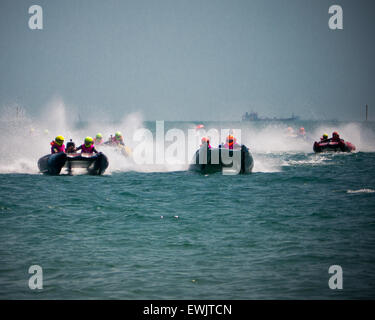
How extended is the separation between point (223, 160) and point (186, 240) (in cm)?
1179

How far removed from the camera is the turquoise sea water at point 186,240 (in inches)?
287

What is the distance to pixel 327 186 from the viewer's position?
17609mm

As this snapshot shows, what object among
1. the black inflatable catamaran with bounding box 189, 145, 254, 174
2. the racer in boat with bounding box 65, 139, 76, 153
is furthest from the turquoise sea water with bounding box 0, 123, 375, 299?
the black inflatable catamaran with bounding box 189, 145, 254, 174

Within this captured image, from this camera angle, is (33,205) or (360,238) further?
(33,205)

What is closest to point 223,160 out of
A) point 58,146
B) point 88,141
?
point 88,141

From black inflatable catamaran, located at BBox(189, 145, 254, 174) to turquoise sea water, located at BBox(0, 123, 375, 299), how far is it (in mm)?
3618

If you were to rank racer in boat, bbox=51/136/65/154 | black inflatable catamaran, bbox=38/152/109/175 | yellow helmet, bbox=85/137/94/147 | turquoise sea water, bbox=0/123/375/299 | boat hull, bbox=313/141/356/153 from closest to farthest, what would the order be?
turquoise sea water, bbox=0/123/375/299 → black inflatable catamaran, bbox=38/152/109/175 → yellow helmet, bbox=85/137/94/147 → racer in boat, bbox=51/136/65/154 → boat hull, bbox=313/141/356/153

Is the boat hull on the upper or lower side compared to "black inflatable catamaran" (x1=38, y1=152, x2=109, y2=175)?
upper

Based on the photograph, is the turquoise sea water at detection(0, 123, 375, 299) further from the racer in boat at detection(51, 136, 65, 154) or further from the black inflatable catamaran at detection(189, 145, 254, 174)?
the black inflatable catamaran at detection(189, 145, 254, 174)

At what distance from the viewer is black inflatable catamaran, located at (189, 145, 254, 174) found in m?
21.0
